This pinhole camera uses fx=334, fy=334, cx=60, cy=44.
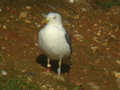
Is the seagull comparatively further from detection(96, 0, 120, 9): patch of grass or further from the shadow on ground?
detection(96, 0, 120, 9): patch of grass

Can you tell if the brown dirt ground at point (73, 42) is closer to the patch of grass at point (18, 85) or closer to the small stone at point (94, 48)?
the small stone at point (94, 48)

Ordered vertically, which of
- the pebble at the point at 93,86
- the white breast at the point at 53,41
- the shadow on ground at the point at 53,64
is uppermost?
the white breast at the point at 53,41

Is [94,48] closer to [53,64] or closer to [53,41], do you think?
[53,64]

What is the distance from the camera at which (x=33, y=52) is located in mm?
9180

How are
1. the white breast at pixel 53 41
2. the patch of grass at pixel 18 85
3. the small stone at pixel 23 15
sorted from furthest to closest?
the small stone at pixel 23 15 → the white breast at pixel 53 41 → the patch of grass at pixel 18 85

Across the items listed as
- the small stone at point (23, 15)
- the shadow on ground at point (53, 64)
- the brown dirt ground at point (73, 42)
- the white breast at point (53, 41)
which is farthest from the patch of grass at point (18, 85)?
the small stone at point (23, 15)

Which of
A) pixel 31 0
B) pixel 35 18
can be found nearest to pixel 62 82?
pixel 35 18

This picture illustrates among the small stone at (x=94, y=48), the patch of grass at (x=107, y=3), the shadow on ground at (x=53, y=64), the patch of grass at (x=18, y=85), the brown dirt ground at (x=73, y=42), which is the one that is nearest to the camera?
the patch of grass at (x=18, y=85)

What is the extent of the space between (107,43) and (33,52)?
8.48ft

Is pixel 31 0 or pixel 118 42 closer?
pixel 118 42

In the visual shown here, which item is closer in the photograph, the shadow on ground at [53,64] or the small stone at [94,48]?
the shadow on ground at [53,64]

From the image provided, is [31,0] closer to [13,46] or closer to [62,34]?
[13,46]

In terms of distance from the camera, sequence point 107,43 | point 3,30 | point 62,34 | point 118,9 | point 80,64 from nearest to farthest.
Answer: point 62,34 → point 80,64 → point 3,30 → point 107,43 → point 118,9

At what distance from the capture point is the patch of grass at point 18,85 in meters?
6.80
